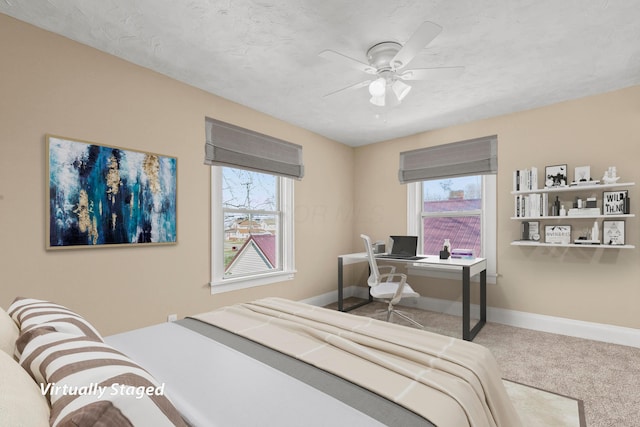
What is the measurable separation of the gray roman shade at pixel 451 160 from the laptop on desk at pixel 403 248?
90cm

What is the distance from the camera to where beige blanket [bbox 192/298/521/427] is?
3.43ft

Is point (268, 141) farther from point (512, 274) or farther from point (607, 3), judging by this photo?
point (512, 274)

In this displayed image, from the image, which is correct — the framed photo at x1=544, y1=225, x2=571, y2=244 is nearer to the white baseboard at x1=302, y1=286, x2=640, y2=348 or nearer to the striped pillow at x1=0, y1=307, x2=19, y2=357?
the white baseboard at x1=302, y1=286, x2=640, y2=348

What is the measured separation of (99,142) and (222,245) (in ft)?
4.73

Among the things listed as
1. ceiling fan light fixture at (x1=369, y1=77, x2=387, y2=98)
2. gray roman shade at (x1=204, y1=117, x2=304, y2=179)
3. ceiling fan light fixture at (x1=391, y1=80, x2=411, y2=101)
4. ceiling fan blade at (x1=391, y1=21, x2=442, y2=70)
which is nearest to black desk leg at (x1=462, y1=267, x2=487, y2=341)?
ceiling fan light fixture at (x1=391, y1=80, x2=411, y2=101)

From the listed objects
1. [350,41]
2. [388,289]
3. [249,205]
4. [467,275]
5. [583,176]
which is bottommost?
[388,289]

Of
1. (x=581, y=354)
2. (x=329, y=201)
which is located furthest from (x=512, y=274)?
(x=329, y=201)

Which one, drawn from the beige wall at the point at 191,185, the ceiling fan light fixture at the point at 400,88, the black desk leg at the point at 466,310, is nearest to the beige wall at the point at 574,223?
the beige wall at the point at 191,185

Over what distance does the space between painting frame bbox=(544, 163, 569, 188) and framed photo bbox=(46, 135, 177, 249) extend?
155 inches

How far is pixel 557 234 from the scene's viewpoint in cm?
325

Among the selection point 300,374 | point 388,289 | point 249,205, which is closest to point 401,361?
point 300,374

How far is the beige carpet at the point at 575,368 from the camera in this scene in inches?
77.9

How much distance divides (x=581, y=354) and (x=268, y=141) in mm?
3897

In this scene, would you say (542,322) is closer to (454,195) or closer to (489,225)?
(489,225)
